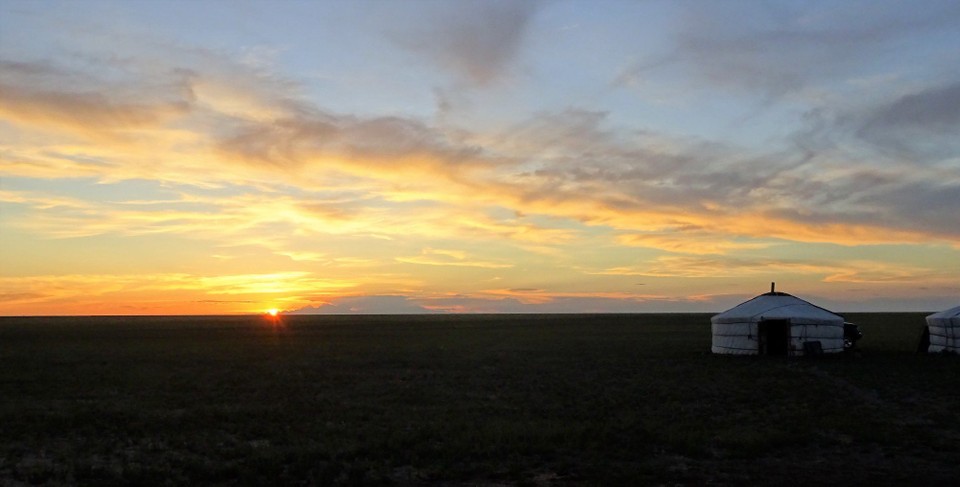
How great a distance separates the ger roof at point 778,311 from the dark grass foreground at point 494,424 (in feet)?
8.56

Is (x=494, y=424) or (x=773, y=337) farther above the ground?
(x=773, y=337)

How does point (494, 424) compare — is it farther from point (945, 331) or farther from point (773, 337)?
point (945, 331)

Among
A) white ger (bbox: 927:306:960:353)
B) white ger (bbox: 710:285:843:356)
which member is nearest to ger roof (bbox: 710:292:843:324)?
Answer: white ger (bbox: 710:285:843:356)

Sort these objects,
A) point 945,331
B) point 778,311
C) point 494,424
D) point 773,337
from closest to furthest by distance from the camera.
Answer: point 494,424
point 945,331
point 778,311
point 773,337

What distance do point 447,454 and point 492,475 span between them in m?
1.67

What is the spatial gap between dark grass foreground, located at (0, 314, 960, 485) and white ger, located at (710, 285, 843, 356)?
7.54ft

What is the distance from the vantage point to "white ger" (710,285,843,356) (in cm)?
3212

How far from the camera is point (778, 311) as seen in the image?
107ft

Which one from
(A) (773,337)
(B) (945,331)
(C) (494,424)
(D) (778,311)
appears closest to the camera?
(C) (494,424)

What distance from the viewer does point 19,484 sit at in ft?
38.3

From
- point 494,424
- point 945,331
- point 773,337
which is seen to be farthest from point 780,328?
point 494,424

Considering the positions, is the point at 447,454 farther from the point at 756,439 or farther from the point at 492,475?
the point at 756,439

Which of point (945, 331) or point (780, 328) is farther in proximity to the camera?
point (780, 328)

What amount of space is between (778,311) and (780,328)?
38.4 inches
